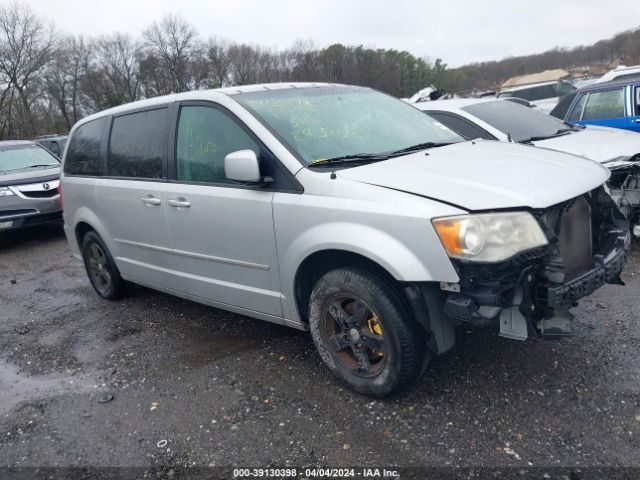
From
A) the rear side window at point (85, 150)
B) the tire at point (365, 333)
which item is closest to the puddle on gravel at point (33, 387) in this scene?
the tire at point (365, 333)

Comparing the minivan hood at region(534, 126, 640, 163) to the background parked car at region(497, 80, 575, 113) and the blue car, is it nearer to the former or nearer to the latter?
the blue car

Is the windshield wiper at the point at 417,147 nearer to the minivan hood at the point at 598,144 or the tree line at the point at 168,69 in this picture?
the minivan hood at the point at 598,144

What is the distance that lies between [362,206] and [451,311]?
28.0 inches

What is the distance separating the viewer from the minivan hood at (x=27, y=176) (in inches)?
333

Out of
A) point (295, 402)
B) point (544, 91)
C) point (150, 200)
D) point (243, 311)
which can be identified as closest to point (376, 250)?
point (295, 402)

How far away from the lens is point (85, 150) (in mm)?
5191

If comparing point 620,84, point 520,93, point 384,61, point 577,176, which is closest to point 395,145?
point 577,176

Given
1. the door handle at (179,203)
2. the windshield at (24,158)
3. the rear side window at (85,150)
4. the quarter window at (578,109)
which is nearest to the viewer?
the door handle at (179,203)

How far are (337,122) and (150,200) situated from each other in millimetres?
1597

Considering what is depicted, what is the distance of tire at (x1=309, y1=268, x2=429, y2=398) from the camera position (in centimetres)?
287

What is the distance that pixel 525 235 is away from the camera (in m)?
2.59

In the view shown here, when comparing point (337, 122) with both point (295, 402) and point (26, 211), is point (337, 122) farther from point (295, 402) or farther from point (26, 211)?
point (26, 211)

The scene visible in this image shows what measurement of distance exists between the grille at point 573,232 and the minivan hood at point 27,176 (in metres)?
8.18

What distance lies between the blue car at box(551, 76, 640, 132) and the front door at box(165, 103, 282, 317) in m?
6.50
